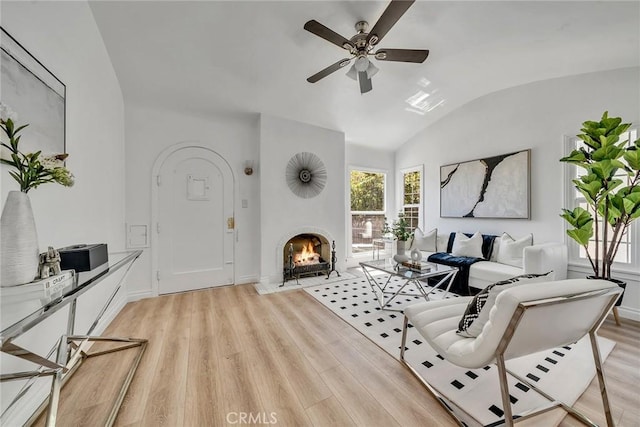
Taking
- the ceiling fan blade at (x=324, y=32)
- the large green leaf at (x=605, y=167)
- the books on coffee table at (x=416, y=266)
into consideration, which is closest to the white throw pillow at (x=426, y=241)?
the books on coffee table at (x=416, y=266)

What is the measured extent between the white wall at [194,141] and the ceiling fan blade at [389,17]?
2251mm

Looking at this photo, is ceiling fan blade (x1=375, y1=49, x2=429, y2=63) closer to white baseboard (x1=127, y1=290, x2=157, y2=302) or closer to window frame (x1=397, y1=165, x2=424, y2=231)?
window frame (x1=397, y1=165, x2=424, y2=231)

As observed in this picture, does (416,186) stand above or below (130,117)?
below

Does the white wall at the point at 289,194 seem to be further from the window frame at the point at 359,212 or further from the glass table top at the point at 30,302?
the glass table top at the point at 30,302

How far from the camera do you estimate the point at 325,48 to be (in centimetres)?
250

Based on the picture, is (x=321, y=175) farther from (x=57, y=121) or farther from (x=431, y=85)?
(x=57, y=121)

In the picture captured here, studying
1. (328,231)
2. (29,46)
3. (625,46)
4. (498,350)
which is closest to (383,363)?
(498,350)

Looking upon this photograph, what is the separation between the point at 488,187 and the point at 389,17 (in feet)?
9.89

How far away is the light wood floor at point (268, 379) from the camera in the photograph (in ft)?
4.47

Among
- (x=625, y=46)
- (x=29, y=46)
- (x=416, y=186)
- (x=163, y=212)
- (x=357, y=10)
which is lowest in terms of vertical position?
(x=163, y=212)

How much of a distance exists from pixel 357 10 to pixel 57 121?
2.46 m

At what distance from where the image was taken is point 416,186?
492cm

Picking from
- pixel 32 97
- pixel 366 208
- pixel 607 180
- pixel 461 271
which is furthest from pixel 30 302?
pixel 366 208

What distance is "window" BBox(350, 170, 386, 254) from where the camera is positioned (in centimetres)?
492
